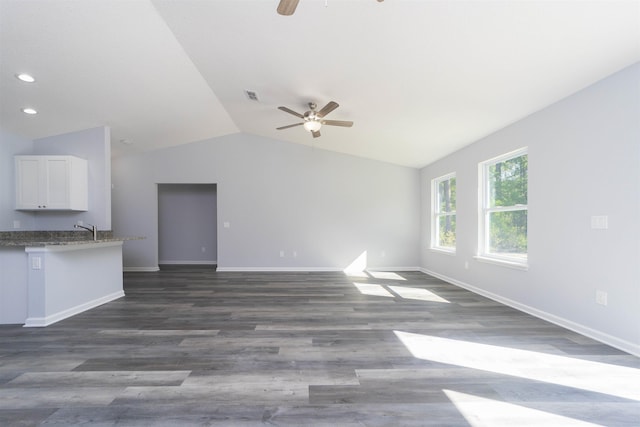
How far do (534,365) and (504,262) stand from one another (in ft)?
6.08

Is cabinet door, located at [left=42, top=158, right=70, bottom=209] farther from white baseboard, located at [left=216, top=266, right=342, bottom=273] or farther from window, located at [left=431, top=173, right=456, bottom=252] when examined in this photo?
window, located at [left=431, top=173, right=456, bottom=252]

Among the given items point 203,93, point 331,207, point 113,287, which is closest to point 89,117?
point 203,93

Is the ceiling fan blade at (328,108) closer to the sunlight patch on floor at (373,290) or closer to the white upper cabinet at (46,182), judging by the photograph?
the sunlight patch on floor at (373,290)

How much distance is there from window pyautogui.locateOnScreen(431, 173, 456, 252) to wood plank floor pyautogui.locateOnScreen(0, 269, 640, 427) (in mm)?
1988

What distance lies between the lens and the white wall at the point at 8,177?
4269mm

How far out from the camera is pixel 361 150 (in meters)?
5.96

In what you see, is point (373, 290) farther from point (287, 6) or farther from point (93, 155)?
point (93, 155)

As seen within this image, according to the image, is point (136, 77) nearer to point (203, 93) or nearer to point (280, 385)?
point (203, 93)

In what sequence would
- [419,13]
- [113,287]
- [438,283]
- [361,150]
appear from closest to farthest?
1. [419,13]
2. [113,287]
3. [438,283]
4. [361,150]

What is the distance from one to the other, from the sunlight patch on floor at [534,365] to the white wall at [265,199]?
394cm

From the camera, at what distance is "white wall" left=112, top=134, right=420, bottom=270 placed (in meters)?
6.34

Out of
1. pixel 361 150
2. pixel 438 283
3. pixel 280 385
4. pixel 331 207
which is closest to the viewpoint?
pixel 280 385

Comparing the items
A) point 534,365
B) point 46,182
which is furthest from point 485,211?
point 46,182

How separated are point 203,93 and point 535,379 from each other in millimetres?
4995
